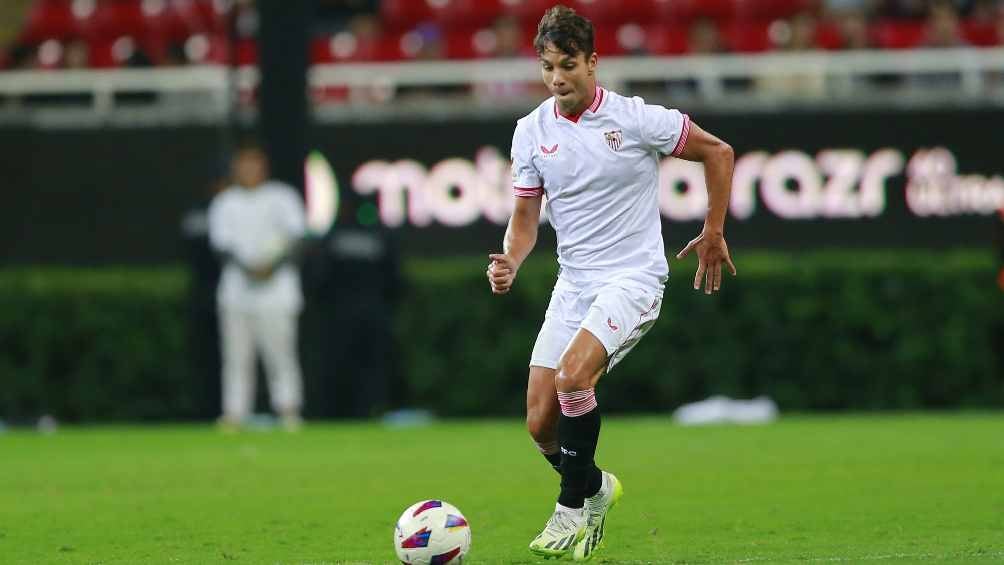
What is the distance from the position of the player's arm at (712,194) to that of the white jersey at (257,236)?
864cm

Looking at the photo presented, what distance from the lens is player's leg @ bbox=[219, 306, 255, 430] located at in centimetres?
1628

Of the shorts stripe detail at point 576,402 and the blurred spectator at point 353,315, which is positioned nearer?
the shorts stripe detail at point 576,402

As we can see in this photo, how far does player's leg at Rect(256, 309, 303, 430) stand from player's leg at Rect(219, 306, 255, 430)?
6.0 inches

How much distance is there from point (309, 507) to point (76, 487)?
2162 mm

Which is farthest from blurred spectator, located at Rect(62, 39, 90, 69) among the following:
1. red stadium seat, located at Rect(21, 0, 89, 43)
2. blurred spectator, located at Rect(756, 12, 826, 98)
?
blurred spectator, located at Rect(756, 12, 826, 98)

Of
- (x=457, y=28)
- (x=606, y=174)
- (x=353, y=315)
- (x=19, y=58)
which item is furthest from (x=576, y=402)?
(x=19, y=58)

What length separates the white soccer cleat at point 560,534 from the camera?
24.4ft

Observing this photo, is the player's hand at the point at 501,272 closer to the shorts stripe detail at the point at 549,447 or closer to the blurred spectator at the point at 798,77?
the shorts stripe detail at the point at 549,447

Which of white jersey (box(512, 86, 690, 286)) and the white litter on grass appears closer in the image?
white jersey (box(512, 86, 690, 286))

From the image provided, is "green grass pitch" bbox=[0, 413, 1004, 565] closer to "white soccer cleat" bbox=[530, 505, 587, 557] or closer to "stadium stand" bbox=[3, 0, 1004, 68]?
"white soccer cleat" bbox=[530, 505, 587, 557]

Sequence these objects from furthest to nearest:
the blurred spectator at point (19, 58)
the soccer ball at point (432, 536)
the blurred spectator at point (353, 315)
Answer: the blurred spectator at point (19, 58)
the blurred spectator at point (353, 315)
the soccer ball at point (432, 536)

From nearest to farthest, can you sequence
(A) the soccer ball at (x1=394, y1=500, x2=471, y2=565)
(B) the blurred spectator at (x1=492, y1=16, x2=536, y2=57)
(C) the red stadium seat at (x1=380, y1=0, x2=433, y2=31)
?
(A) the soccer ball at (x1=394, y1=500, x2=471, y2=565), (B) the blurred spectator at (x1=492, y1=16, x2=536, y2=57), (C) the red stadium seat at (x1=380, y1=0, x2=433, y2=31)

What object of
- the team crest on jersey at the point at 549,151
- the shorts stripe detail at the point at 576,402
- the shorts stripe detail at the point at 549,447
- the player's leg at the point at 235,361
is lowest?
the player's leg at the point at 235,361

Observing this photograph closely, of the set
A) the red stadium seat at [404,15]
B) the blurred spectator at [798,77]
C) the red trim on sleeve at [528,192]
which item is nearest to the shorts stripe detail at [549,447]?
the red trim on sleeve at [528,192]
